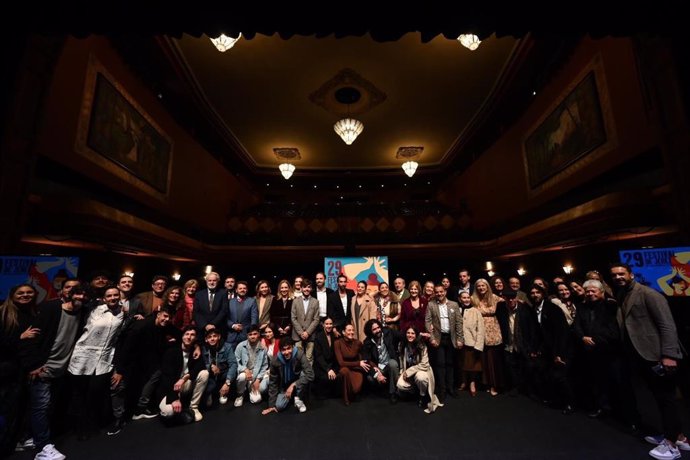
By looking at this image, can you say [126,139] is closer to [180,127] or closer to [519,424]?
[180,127]

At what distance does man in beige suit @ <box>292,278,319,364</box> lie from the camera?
3969 millimetres

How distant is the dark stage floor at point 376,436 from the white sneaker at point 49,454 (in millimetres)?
112

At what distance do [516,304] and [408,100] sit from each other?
563 centimetres

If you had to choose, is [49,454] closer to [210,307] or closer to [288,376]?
[210,307]

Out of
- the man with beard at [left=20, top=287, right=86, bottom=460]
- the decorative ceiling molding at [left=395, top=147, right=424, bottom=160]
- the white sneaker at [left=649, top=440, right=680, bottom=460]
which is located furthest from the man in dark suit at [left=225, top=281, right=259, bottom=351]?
the decorative ceiling molding at [left=395, top=147, right=424, bottom=160]

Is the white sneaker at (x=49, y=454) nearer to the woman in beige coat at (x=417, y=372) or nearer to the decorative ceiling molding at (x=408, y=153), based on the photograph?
the woman in beige coat at (x=417, y=372)

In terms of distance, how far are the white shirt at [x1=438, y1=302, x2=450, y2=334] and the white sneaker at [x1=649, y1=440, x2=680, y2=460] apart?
193cm

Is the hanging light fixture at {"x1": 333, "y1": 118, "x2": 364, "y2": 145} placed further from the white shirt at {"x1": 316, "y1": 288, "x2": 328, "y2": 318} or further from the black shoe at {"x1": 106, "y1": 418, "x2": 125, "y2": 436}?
the black shoe at {"x1": 106, "y1": 418, "x2": 125, "y2": 436}

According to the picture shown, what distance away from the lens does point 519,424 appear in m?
2.97

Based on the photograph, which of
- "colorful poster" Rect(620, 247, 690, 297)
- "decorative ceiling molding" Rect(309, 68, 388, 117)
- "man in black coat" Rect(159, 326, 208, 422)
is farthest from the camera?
"decorative ceiling molding" Rect(309, 68, 388, 117)

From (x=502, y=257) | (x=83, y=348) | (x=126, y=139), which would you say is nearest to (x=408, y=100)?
(x=502, y=257)

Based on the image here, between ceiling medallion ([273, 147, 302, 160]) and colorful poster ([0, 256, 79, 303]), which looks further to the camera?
ceiling medallion ([273, 147, 302, 160])

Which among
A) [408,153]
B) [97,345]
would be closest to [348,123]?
[408,153]

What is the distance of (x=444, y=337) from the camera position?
12.7ft
